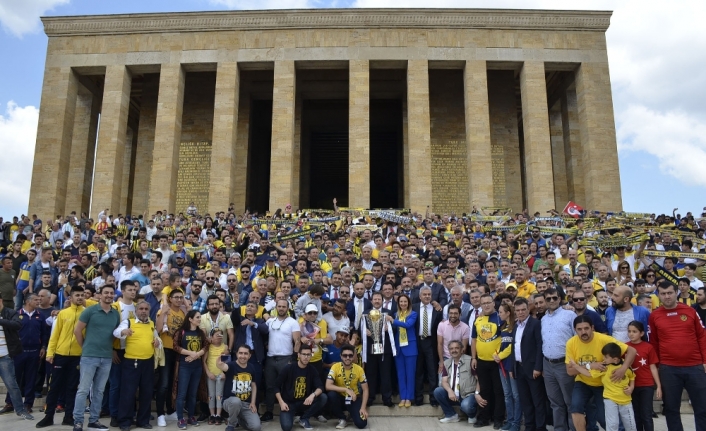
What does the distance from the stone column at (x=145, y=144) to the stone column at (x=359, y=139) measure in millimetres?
10886

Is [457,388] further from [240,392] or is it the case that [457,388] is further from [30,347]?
[30,347]

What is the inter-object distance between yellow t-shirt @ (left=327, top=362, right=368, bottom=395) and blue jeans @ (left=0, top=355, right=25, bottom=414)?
438cm

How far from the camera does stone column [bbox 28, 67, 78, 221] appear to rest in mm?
25016

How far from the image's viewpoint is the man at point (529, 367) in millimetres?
7133

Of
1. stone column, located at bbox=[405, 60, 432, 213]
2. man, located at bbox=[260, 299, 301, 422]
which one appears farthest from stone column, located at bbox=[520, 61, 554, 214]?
man, located at bbox=[260, 299, 301, 422]

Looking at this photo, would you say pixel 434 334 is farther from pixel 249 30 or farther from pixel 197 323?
pixel 249 30

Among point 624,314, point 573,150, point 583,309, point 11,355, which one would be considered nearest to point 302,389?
point 583,309

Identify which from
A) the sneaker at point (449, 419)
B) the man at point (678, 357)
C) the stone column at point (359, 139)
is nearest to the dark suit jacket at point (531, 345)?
the man at point (678, 357)

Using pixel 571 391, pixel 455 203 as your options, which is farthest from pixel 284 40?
pixel 571 391

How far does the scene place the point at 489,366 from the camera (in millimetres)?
7797

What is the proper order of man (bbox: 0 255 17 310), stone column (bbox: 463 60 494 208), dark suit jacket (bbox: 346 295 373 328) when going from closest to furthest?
1. dark suit jacket (bbox: 346 295 373 328)
2. man (bbox: 0 255 17 310)
3. stone column (bbox: 463 60 494 208)

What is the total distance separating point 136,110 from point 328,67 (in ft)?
42.6

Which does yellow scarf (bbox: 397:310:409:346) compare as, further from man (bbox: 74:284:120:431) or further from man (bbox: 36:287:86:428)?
man (bbox: 36:287:86:428)

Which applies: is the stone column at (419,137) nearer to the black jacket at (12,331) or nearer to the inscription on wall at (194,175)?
the inscription on wall at (194,175)
